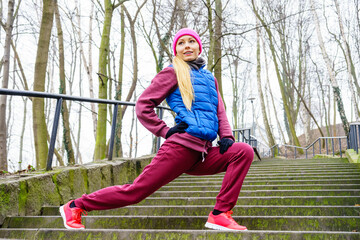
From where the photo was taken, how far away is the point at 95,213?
11.0ft

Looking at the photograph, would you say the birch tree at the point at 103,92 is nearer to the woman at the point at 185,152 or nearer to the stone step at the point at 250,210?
the stone step at the point at 250,210

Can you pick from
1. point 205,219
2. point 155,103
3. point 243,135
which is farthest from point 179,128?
point 243,135

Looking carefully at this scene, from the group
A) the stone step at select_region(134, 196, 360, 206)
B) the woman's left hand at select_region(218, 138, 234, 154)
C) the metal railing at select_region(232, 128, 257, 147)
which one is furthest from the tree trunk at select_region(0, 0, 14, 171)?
the metal railing at select_region(232, 128, 257, 147)

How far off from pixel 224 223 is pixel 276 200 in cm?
133

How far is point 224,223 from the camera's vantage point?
7.72ft

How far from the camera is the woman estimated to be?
7.73ft

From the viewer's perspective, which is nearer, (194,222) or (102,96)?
(194,222)

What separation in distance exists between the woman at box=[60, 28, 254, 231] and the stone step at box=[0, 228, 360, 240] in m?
0.11

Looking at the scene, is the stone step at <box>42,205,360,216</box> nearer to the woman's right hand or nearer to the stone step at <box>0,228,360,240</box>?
the stone step at <box>0,228,360,240</box>

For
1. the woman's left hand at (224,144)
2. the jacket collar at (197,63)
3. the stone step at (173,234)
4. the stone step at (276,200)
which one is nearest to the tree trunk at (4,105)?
the stone step at (276,200)

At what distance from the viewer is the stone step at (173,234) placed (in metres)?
2.14

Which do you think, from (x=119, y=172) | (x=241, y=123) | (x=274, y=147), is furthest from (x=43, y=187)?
(x=241, y=123)

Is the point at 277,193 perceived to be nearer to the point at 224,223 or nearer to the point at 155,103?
the point at 224,223

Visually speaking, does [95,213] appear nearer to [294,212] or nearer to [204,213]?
[204,213]
